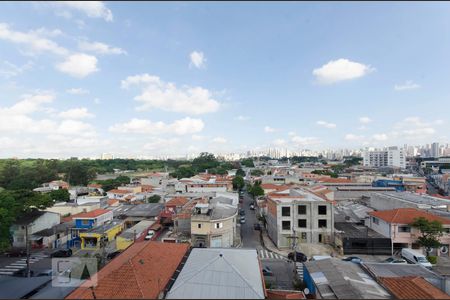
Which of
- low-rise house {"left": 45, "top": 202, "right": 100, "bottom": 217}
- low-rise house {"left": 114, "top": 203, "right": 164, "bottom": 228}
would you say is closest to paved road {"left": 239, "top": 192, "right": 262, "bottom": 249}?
low-rise house {"left": 114, "top": 203, "right": 164, "bottom": 228}

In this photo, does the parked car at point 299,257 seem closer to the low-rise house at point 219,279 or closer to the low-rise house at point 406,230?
the low-rise house at point 406,230

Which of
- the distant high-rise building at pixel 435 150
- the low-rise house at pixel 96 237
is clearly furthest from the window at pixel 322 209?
the distant high-rise building at pixel 435 150

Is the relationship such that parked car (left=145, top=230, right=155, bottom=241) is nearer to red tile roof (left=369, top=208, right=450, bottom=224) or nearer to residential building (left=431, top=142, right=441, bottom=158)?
red tile roof (left=369, top=208, right=450, bottom=224)

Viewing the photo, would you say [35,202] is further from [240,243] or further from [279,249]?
[279,249]

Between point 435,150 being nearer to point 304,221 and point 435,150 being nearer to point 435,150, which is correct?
point 435,150

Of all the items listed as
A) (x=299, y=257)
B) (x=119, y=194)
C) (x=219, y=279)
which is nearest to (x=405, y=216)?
(x=299, y=257)

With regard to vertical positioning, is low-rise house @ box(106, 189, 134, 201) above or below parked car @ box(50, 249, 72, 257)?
above

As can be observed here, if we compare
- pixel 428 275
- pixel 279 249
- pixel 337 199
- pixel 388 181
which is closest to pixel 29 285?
pixel 279 249
